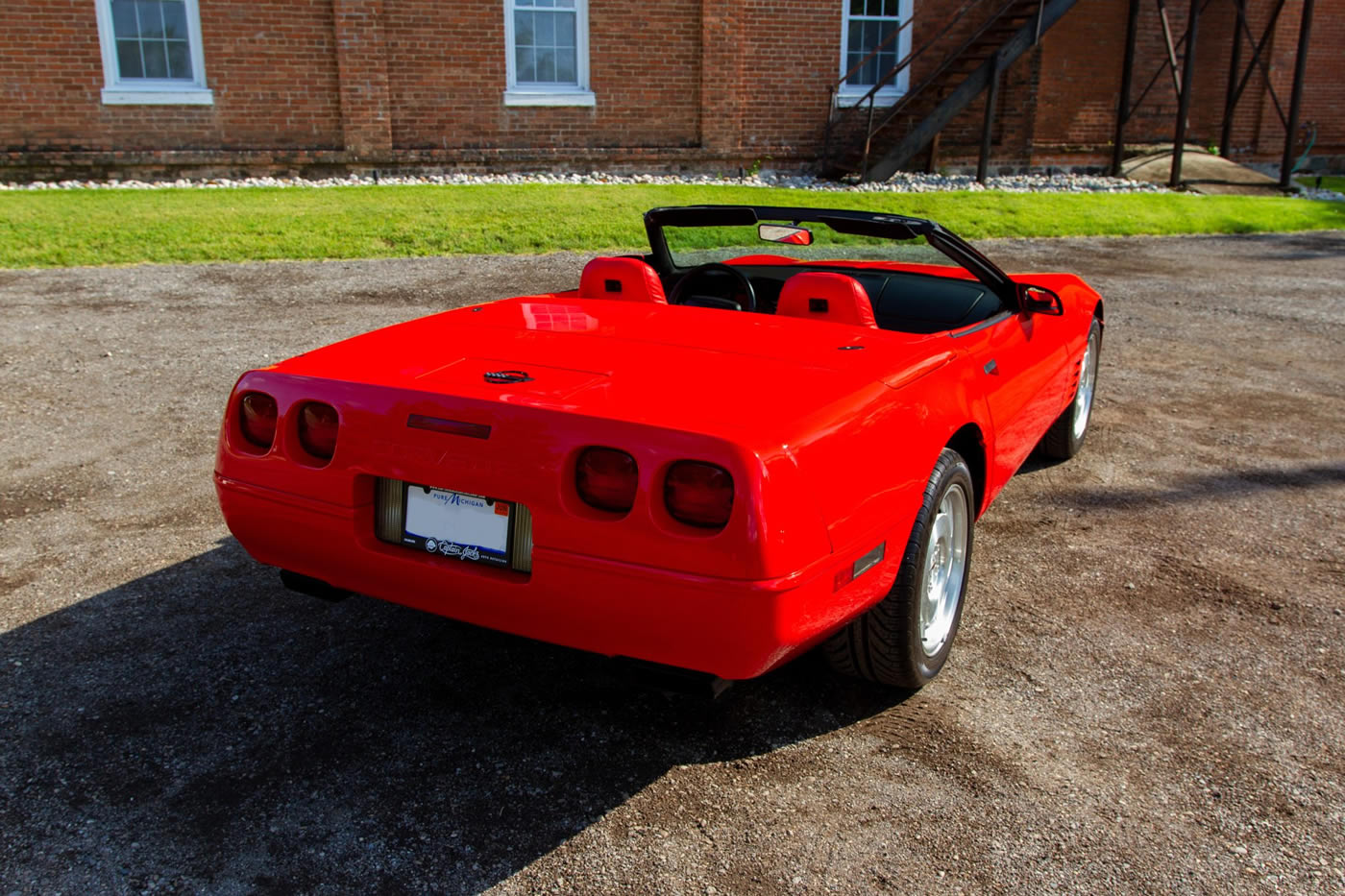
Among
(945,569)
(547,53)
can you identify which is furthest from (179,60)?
(945,569)

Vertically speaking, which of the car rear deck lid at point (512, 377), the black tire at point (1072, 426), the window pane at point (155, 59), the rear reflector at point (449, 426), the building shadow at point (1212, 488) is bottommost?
the building shadow at point (1212, 488)

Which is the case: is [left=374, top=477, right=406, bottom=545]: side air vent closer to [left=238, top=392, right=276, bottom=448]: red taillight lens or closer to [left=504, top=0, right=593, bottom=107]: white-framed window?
[left=238, top=392, right=276, bottom=448]: red taillight lens

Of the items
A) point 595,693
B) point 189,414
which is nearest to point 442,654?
point 595,693

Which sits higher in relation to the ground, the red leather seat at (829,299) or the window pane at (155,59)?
the window pane at (155,59)

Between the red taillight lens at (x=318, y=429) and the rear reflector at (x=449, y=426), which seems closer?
the rear reflector at (x=449, y=426)

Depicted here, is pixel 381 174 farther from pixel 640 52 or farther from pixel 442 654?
pixel 442 654

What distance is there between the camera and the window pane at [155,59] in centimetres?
1410

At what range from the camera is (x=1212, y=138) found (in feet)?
66.1

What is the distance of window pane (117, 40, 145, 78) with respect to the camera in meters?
14.1

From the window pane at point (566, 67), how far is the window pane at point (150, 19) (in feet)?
16.7

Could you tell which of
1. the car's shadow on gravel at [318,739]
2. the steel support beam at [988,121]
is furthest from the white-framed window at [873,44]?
the car's shadow on gravel at [318,739]

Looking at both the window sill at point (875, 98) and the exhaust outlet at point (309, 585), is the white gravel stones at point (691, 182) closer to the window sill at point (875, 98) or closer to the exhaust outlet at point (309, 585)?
the window sill at point (875, 98)

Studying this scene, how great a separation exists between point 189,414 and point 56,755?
3.31 m

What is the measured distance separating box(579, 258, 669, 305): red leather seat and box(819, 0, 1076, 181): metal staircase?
503 inches
